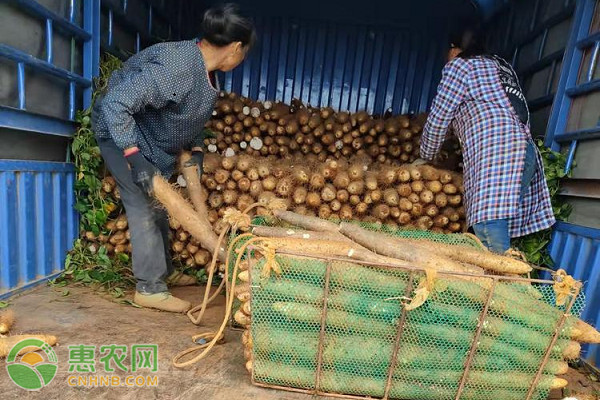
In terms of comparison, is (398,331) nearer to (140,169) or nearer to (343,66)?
(140,169)

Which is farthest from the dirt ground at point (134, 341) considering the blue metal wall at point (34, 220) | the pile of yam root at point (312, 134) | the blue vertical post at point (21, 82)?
the pile of yam root at point (312, 134)

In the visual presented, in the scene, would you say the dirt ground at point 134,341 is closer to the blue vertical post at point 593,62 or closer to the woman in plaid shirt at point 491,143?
the woman in plaid shirt at point 491,143

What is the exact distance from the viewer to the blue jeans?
2.69 metres

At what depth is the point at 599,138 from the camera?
8.59 feet

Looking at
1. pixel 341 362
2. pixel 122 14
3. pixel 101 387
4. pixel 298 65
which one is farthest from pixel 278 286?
pixel 298 65

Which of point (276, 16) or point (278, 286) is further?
point (276, 16)

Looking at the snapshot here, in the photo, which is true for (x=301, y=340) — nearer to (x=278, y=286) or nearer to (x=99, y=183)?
(x=278, y=286)

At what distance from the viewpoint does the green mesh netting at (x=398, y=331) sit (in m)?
1.64

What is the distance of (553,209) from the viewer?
2.95 m

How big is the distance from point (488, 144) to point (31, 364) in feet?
9.86

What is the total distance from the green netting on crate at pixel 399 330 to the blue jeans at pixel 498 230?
991 millimetres

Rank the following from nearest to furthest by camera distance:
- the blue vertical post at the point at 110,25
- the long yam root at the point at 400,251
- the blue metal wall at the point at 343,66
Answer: the long yam root at the point at 400,251 → the blue vertical post at the point at 110,25 → the blue metal wall at the point at 343,66

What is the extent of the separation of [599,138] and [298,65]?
3.81m

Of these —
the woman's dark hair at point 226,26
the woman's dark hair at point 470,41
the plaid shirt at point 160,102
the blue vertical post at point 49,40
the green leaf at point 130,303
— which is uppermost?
the woman's dark hair at point 470,41
